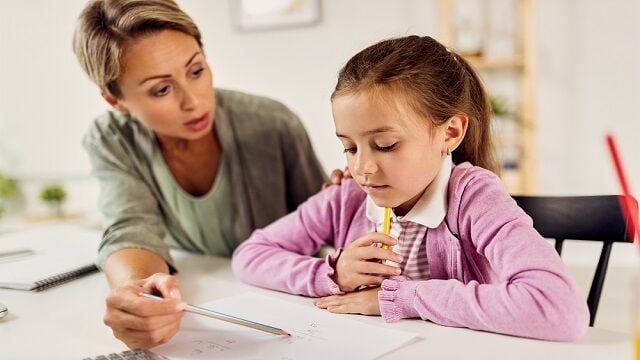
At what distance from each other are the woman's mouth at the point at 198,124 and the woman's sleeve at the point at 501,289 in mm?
622

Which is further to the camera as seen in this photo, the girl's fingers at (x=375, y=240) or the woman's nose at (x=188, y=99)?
the woman's nose at (x=188, y=99)

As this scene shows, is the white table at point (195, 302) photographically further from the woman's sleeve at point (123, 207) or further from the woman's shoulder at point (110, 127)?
A: the woman's shoulder at point (110, 127)

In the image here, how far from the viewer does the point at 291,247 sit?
127 centimetres

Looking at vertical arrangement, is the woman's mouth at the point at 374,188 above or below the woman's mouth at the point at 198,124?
below

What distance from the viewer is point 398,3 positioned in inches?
143

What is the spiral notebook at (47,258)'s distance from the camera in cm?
135

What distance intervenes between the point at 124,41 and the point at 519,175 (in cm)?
284

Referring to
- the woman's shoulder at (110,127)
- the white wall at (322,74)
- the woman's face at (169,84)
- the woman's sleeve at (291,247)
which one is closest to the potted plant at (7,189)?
the white wall at (322,74)

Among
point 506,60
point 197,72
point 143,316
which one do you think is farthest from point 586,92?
point 143,316

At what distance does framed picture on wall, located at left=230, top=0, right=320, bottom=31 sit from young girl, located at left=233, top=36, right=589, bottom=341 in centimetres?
279

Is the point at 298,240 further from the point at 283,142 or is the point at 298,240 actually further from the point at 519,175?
the point at 519,175

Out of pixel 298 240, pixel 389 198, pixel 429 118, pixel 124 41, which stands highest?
pixel 124 41

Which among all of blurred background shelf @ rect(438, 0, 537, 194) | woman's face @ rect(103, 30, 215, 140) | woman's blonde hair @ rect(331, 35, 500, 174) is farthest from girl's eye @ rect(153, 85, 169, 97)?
blurred background shelf @ rect(438, 0, 537, 194)

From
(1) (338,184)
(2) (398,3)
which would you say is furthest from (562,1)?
(1) (338,184)
